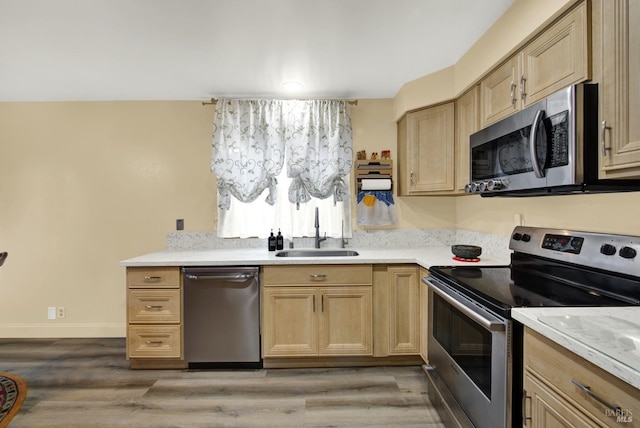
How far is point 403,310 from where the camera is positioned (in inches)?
92.9

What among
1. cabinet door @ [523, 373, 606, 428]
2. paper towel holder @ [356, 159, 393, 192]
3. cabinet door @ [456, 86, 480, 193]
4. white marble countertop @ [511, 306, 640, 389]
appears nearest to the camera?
white marble countertop @ [511, 306, 640, 389]

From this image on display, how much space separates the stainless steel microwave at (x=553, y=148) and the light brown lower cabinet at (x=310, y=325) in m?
1.31

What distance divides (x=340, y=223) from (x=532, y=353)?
80.3 inches

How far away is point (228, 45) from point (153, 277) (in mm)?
1788

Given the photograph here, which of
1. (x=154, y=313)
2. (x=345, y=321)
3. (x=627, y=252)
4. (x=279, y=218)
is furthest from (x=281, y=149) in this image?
(x=627, y=252)

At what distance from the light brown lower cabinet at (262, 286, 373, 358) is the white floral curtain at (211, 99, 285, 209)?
3.19ft

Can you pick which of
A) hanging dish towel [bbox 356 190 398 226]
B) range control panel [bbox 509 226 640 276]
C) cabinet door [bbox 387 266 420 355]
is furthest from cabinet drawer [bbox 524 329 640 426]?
hanging dish towel [bbox 356 190 398 226]

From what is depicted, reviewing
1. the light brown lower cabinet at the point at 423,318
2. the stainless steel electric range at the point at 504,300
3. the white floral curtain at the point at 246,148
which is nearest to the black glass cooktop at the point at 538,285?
the stainless steel electric range at the point at 504,300

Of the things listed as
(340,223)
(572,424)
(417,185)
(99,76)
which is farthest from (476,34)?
(99,76)

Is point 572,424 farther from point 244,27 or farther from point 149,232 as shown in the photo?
point 149,232

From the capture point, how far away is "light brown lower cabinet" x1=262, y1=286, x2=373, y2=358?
7.66 feet

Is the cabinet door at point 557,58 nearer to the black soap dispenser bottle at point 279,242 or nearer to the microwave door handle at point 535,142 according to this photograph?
the microwave door handle at point 535,142

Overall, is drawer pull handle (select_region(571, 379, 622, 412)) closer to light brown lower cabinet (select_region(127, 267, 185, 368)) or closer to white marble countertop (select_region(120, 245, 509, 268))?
white marble countertop (select_region(120, 245, 509, 268))

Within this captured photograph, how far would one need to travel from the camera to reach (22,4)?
166cm
